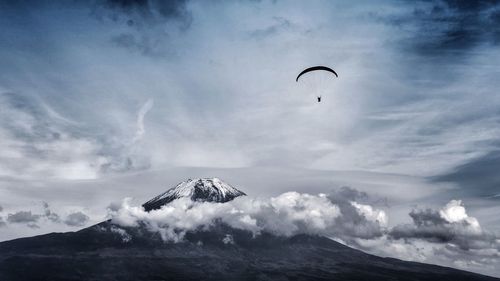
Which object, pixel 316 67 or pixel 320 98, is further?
pixel 316 67

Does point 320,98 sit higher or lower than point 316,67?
lower
